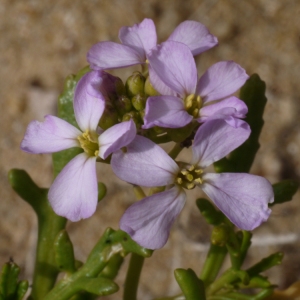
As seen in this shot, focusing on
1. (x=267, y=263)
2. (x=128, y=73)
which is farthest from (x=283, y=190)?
(x=128, y=73)

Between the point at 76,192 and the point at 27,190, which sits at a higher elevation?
the point at 76,192

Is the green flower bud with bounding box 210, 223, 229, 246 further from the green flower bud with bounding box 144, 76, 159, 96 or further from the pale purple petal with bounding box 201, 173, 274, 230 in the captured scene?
the green flower bud with bounding box 144, 76, 159, 96

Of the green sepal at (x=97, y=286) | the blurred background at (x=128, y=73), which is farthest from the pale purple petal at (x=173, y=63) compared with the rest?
the blurred background at (x=128, y=73)

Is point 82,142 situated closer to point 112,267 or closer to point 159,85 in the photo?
point 159,85

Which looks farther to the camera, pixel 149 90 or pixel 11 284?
pixel 11 284

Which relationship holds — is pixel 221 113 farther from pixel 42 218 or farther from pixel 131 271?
pixel 42 218

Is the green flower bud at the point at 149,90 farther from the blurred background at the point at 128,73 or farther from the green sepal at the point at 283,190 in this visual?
the blurred background at the point at 128,73

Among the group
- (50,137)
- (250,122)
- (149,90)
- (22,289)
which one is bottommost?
(22,289)
